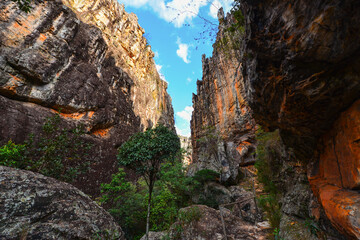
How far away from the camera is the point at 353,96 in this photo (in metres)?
2.53

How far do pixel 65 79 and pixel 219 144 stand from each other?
16683 mm

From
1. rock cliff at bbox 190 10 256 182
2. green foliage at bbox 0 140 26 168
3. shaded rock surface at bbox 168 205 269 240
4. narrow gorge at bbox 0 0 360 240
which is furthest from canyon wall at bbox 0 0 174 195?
rock cliff at bbox 190 10 256 182

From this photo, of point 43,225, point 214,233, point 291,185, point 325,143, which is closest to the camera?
point 43,225

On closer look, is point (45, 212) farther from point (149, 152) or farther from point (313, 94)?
point (313, 94)

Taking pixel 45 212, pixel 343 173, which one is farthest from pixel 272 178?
pixel 45 212

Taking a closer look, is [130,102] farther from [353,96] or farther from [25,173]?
[353,96]

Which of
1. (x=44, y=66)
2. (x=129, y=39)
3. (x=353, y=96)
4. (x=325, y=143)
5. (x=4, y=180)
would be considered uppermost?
(x=129, y=39)

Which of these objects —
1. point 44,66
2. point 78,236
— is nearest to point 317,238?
point 78,236

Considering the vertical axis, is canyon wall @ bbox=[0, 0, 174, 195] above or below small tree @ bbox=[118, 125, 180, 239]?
above

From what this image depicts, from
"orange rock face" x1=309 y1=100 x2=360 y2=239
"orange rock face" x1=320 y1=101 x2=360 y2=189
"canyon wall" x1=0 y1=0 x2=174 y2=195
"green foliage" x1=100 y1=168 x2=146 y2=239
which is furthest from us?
"canyon wall" x1=0 y1=0 x2=174 y2=195

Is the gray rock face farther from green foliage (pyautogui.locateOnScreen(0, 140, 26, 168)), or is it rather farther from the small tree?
the small tree

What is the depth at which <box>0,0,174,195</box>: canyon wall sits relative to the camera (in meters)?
9.09

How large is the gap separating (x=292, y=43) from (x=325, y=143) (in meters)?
2.57

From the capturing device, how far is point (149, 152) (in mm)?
6902
